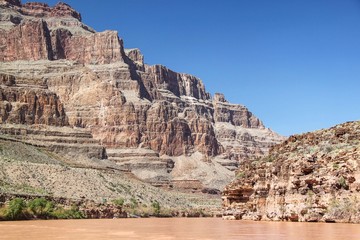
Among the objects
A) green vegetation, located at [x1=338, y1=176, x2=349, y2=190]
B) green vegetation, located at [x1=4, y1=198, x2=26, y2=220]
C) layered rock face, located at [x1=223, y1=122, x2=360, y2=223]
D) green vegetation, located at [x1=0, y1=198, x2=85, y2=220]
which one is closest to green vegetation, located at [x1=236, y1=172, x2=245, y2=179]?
layered rock face, located at [x1=223, y1=122, x2=360, y2=223]

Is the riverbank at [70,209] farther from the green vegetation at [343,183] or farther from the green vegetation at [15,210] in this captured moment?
the green vegetation at [343,183]

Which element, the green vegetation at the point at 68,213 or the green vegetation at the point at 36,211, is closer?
the green vegetation at the point at 36,211

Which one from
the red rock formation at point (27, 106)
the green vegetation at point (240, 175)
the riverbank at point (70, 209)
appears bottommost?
the riverbank at point (70, 209)

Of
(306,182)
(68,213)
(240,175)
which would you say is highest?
(240,175)

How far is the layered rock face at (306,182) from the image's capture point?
176 ft

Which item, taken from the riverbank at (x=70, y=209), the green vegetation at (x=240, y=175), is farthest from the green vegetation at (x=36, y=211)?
the green vegetation at (x=240, y=175)

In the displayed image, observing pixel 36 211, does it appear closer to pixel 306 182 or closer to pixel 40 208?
pixel 40 208

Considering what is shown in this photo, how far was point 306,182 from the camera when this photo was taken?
58.6 m

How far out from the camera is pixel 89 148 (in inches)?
7210

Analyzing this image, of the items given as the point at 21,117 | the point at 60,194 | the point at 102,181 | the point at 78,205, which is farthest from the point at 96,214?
the point at 21,117

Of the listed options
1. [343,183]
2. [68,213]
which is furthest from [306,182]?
[68,213]

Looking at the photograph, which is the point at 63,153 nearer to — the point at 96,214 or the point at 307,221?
the point at 96,214

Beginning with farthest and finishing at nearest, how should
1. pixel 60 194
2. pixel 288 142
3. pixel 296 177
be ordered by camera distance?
pixel 60 194
pixel 288 142
pixel 296 177

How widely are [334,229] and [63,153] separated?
428 feet
